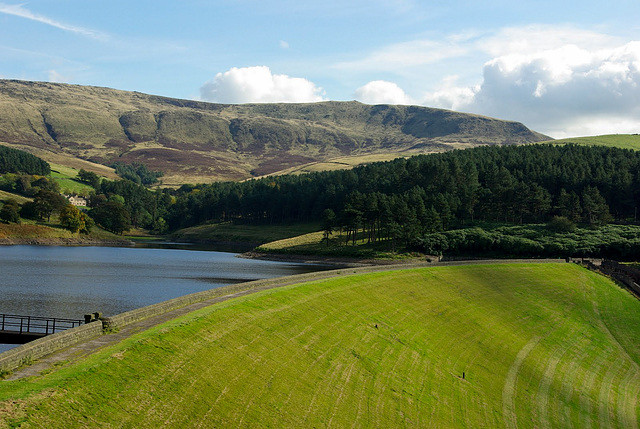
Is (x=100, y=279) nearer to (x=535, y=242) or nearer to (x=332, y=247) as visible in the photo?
(x=332, y=247)

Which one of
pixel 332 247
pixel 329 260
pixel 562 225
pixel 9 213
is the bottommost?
pixel 329 260

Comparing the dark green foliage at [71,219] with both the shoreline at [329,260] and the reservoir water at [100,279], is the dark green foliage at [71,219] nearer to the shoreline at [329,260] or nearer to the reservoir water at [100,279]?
the reservoir water at [100,279]

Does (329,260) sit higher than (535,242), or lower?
lower

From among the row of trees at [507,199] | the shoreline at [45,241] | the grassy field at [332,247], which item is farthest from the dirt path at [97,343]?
the shoreline at [45,241]

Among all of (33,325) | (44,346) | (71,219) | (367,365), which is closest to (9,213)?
(71,219)

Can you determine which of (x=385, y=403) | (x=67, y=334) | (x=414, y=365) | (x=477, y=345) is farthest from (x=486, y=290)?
(x=67, y=334)

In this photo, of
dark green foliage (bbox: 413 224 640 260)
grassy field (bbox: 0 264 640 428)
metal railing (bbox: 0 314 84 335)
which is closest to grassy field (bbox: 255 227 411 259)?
dark green foliage (bbox: 413 224 640 260)
